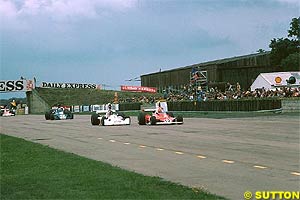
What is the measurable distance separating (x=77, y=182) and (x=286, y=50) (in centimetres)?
7980

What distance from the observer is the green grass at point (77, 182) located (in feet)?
25.1

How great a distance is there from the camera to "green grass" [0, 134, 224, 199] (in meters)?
7.65

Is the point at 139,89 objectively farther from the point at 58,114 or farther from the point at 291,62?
the point at 58,114

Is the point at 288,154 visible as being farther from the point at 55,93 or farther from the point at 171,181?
the point at 55,93

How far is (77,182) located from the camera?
8.80 meters

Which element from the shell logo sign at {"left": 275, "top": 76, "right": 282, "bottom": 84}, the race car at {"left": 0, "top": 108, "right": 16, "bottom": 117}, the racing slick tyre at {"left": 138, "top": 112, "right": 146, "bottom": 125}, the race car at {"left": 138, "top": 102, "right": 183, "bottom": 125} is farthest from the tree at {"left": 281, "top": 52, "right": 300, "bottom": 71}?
the racing slick tyre at {"left": 138, "top": 112, "right": 146, "bottom": 125}

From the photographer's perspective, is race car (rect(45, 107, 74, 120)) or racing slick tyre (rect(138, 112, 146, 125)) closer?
racing slick tyre (rect(138, 112, 146, 125))

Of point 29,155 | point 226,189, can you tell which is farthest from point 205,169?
point 29,155

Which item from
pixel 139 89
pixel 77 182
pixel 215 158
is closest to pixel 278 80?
pixel 215 158

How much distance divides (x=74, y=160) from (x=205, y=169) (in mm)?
3157

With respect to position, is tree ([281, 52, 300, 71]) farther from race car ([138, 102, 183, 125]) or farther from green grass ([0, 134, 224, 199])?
green grass ([0, 134, 224, 199])

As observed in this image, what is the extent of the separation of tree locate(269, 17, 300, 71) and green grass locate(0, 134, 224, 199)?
231ft

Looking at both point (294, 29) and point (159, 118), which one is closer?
point (159, 118)

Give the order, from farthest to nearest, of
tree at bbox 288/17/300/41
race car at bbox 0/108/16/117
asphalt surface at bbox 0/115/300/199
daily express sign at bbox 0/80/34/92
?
tree at bbox 288/17/300/41 < daily express sign at bbox 0/80/34/92 < race car at bbox 0/108/16/117 < asphalt surface at bbox 0/115/300/199
